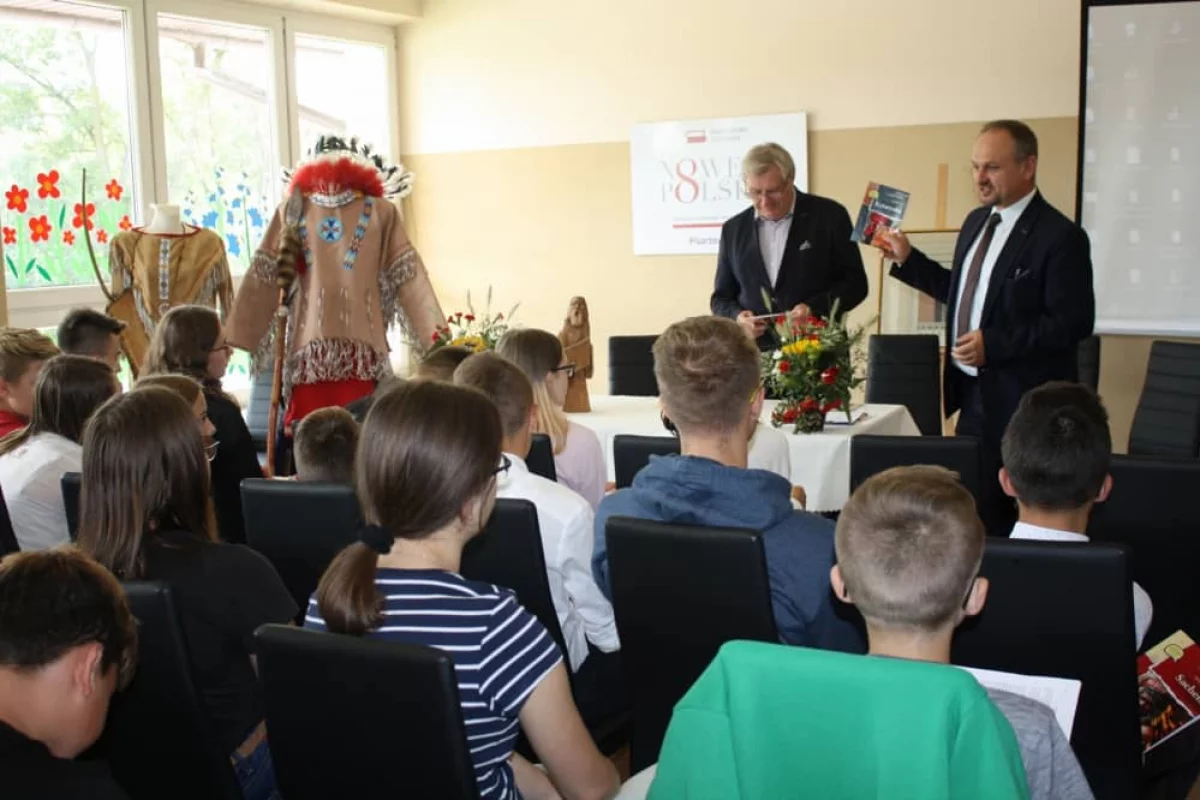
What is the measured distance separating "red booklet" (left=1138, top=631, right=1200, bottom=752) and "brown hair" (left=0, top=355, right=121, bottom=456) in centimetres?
234

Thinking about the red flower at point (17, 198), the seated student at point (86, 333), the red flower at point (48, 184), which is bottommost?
the seated student at point (86, 333)

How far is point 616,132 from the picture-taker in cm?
706

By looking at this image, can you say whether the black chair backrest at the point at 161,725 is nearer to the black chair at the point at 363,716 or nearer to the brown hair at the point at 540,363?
the black chair at the point at 363,716

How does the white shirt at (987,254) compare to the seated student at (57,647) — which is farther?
the white shirt at (987,254)

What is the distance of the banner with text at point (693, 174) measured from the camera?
656 centimetres

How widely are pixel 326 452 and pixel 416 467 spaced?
1.14 metres

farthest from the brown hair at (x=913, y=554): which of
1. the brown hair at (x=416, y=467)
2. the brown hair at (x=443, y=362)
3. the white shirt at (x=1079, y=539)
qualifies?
the brown hair at (x=443, y=362)

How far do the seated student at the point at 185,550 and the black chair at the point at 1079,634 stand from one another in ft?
3.92

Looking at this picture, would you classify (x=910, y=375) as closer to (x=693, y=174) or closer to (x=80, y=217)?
(x=693, y=174)

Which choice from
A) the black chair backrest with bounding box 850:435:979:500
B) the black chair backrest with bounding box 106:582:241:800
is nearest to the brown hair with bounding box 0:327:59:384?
the black chair backrest with bounding box 106:582:241:800

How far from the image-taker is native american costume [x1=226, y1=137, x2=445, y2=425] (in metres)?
4.67

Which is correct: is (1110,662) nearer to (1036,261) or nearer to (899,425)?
(1036,261)

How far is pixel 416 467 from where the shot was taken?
171 cm

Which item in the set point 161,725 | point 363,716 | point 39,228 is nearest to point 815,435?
point 161,725
